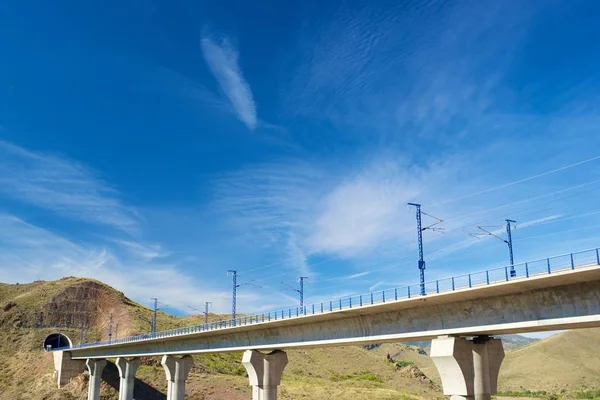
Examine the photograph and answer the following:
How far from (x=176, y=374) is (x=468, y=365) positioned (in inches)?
1860

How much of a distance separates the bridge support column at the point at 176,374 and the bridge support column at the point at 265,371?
756 inches

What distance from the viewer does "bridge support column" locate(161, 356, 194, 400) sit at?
68.0m

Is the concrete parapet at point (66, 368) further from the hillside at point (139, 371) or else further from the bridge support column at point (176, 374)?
the bridge support column at point (176, 374)

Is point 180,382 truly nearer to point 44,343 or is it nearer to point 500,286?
point 500,286

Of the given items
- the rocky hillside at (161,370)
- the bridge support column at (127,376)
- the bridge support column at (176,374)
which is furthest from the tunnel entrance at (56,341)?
the bridge support column at (176,374)

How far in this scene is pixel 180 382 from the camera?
6900 cm

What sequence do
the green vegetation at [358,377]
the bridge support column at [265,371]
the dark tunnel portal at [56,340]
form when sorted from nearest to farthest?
the bridge support column at [265,371] < the green vegetation at [358,377] < the dark tunnel portal at [56,340]

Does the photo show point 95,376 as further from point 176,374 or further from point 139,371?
point 176,374

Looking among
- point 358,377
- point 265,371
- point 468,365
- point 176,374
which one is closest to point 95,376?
point 176,374

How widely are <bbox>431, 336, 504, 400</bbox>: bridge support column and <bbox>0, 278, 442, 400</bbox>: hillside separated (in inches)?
2070

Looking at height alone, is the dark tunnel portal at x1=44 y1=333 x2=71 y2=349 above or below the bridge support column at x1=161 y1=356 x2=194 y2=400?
above

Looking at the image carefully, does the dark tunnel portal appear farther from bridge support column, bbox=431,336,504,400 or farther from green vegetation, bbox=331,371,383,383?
bridge support column, bbox=431,336,504,400

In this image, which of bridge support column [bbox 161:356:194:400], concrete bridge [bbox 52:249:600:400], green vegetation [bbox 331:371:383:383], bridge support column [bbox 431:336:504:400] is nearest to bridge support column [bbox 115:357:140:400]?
bridge support column [bbox 161:356:194:400]

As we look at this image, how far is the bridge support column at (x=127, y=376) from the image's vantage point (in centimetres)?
8130
